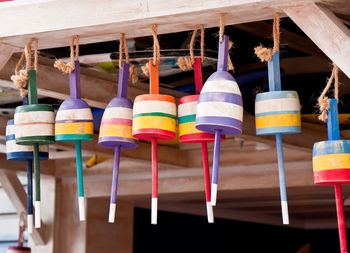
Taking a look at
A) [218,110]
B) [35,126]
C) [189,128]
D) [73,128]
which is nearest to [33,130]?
[35,126]

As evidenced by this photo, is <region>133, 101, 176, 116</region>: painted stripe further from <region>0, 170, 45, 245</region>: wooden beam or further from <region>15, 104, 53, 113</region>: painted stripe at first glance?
<region>0, 170, 45, 245</region>: wooden beam

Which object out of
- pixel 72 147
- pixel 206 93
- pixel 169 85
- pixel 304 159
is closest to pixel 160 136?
pixel 206 93

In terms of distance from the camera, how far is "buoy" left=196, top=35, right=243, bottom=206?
2.11 metres

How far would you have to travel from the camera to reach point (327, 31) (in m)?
2.12

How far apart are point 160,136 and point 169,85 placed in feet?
5.90

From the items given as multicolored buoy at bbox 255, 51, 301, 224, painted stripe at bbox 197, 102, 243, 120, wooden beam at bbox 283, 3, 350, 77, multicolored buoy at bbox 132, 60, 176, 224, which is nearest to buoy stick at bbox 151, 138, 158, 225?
multicolored buoy at bbox 132, 60, 176, 224

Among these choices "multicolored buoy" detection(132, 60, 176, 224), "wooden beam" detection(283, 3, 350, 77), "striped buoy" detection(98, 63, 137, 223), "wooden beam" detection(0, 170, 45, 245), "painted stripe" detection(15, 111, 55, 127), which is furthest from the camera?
"wooden beam" detection(0, 170, 45, 245)

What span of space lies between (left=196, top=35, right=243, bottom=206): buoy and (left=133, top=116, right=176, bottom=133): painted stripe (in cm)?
14

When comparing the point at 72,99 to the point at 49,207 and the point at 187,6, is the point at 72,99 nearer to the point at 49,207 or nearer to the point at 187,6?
the point at 187,6

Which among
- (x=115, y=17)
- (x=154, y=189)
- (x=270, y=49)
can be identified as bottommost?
(x=154, y=189)

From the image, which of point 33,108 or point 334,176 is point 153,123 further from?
point 334,176

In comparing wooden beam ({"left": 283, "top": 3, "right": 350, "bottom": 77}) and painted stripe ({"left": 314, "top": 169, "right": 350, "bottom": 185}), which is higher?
wooden beam ({"left": 283, "top": 3, "right": 350, "bottom": 77})

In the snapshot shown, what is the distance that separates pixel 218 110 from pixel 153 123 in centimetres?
25

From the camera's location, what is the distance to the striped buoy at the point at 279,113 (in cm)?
217
